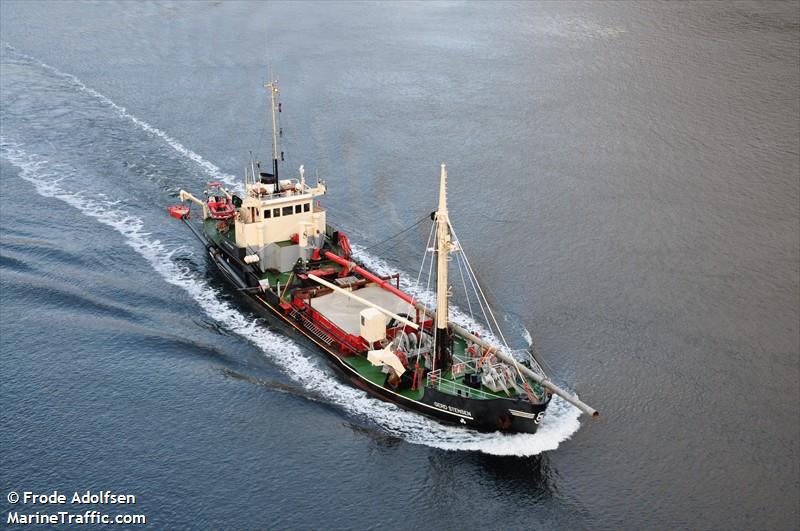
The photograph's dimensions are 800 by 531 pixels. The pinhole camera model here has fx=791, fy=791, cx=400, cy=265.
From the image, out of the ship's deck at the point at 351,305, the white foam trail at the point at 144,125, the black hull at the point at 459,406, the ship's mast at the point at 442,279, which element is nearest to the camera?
the black hull at the point at 459,406

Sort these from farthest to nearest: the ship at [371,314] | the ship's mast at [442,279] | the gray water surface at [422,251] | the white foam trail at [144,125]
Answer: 1. the white foam trail at [144,125]
2. the ship at [371,314]
3. the ship's mast at [442,279]
4. the gray water surface at [422,251]

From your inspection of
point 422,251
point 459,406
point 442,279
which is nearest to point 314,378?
point 459,406

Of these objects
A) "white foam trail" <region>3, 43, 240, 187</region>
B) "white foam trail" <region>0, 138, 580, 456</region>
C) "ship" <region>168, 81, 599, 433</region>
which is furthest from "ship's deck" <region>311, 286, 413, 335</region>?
"white foam trail" <region>3, 43, 240, 187</region>

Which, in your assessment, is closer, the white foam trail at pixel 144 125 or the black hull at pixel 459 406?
the black hull at pixel 459 406

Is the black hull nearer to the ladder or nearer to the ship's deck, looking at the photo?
the ladder

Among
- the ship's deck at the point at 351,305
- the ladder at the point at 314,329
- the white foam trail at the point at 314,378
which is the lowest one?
the white foam trail at the point at 314,378

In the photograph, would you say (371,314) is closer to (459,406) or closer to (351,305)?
(351,305)

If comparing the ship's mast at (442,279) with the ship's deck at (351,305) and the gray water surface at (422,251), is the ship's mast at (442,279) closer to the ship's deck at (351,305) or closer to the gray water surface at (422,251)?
the gray water surface at (422,251)

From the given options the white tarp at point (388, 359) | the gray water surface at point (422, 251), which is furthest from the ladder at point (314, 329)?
the white tarp at point (388, 359)

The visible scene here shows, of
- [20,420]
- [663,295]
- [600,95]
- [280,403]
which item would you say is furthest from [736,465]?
[600,95]
